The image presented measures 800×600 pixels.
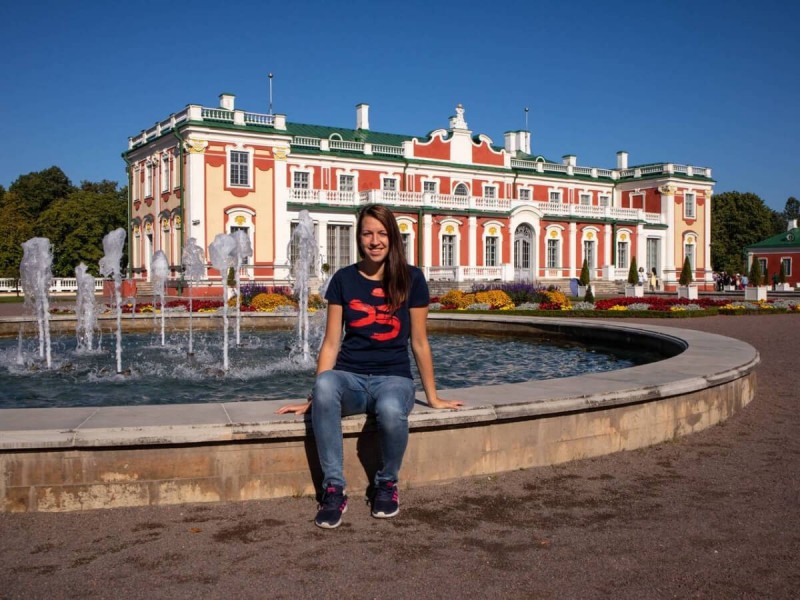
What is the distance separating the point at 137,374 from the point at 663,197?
4614 centimetres

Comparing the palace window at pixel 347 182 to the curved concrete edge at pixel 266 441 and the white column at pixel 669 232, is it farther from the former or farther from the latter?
the curved concrete edge at pixel 266 441

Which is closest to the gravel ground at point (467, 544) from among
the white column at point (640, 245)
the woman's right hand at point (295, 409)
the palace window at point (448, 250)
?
the woman's right hand at point (295, 409)

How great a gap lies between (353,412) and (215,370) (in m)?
5.86

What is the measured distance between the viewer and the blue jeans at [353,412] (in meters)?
4.21

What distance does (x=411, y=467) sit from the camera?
15.5 feet

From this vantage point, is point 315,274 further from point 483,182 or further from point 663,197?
point 663,197

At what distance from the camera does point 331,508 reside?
408 cm

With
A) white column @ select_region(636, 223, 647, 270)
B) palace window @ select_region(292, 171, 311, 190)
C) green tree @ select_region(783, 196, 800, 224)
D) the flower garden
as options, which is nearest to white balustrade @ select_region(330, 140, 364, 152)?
palace window @ select_region(292, 171, 311, 190)

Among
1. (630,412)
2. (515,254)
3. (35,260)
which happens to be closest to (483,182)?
(515,254)

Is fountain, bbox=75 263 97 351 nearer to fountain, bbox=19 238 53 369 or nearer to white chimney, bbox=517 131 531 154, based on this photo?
fountain, bbox=19 238 53 369

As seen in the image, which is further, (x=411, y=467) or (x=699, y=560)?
(x=411, y=467)

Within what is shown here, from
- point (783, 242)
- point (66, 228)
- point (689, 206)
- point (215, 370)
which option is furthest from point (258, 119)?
point (783, 242)

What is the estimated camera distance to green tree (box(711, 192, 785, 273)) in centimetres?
6844

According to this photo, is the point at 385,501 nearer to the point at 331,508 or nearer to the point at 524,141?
the point at 331,508
